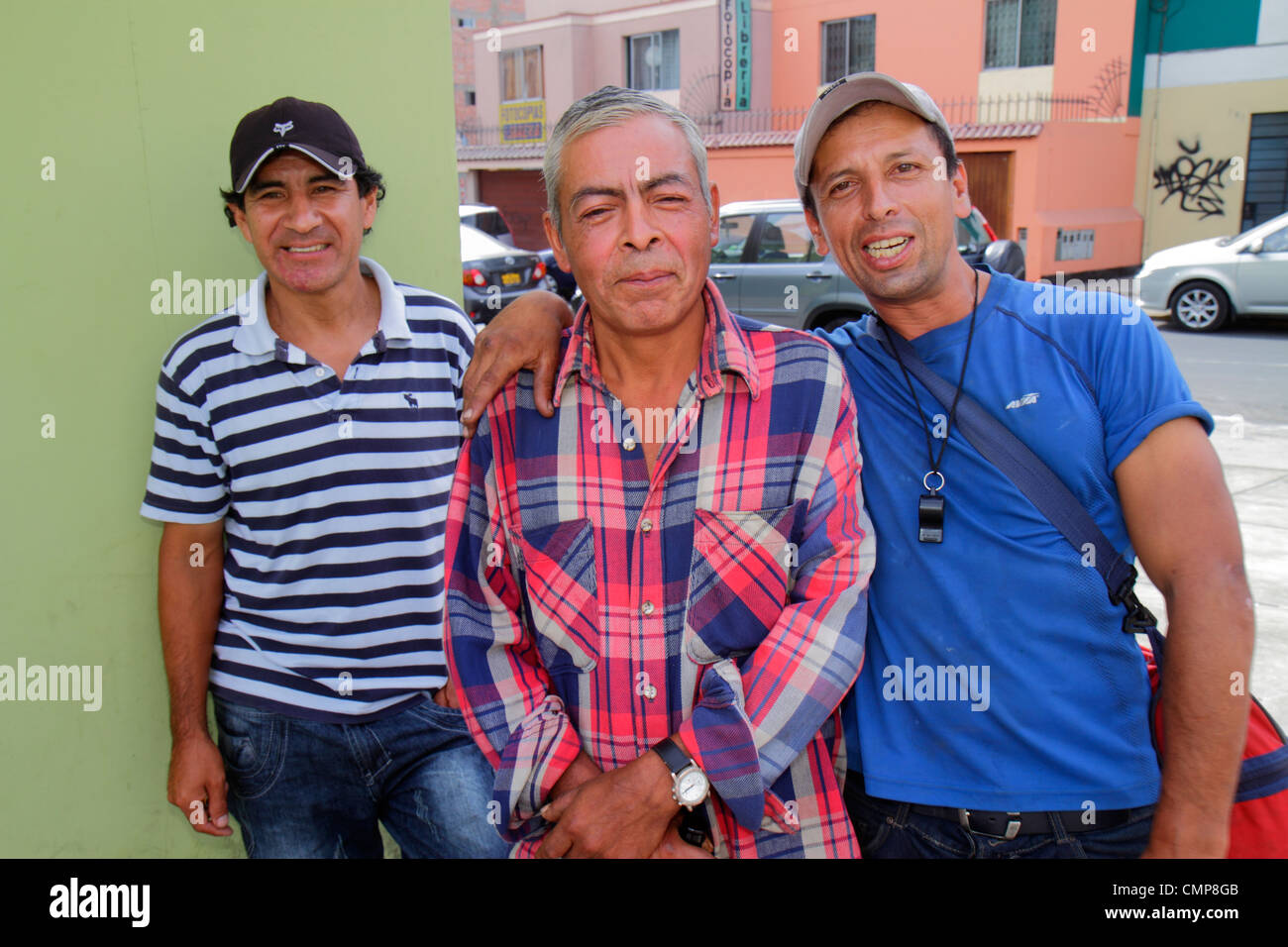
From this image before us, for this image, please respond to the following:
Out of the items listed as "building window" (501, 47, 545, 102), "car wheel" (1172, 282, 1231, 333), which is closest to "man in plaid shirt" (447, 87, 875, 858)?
"car wheel" (1172, 282, 1231, 333)

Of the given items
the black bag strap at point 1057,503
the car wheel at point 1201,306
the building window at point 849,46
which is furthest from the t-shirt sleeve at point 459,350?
the building window at point 849,46

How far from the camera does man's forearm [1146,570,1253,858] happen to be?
1658 millimetres

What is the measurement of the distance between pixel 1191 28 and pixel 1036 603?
823 inches

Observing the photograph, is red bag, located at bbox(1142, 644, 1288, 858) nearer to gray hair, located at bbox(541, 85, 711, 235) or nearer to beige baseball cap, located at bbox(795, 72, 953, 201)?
beige baseball cap, located at bbox(795, 72, 953, 201)

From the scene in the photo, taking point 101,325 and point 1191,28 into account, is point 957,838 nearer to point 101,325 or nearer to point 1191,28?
point 101,325

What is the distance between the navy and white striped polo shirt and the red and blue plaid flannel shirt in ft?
1.69

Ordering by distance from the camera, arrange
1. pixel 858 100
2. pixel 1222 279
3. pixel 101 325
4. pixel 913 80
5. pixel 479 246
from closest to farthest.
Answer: pixel 858 100
pixel 101 325
pixel 1222 279
pixel 479 246
pixel 913 80

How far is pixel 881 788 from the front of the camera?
1.84 m

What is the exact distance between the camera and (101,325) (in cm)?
262

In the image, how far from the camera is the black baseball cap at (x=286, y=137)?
2.26 meters

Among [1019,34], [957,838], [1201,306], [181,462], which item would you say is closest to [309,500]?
[181,462]

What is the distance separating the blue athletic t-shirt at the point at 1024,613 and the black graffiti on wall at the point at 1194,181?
1989 cm

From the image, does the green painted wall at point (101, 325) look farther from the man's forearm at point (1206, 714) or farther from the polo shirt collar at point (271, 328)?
the man's forearm at point (1206, 714)
